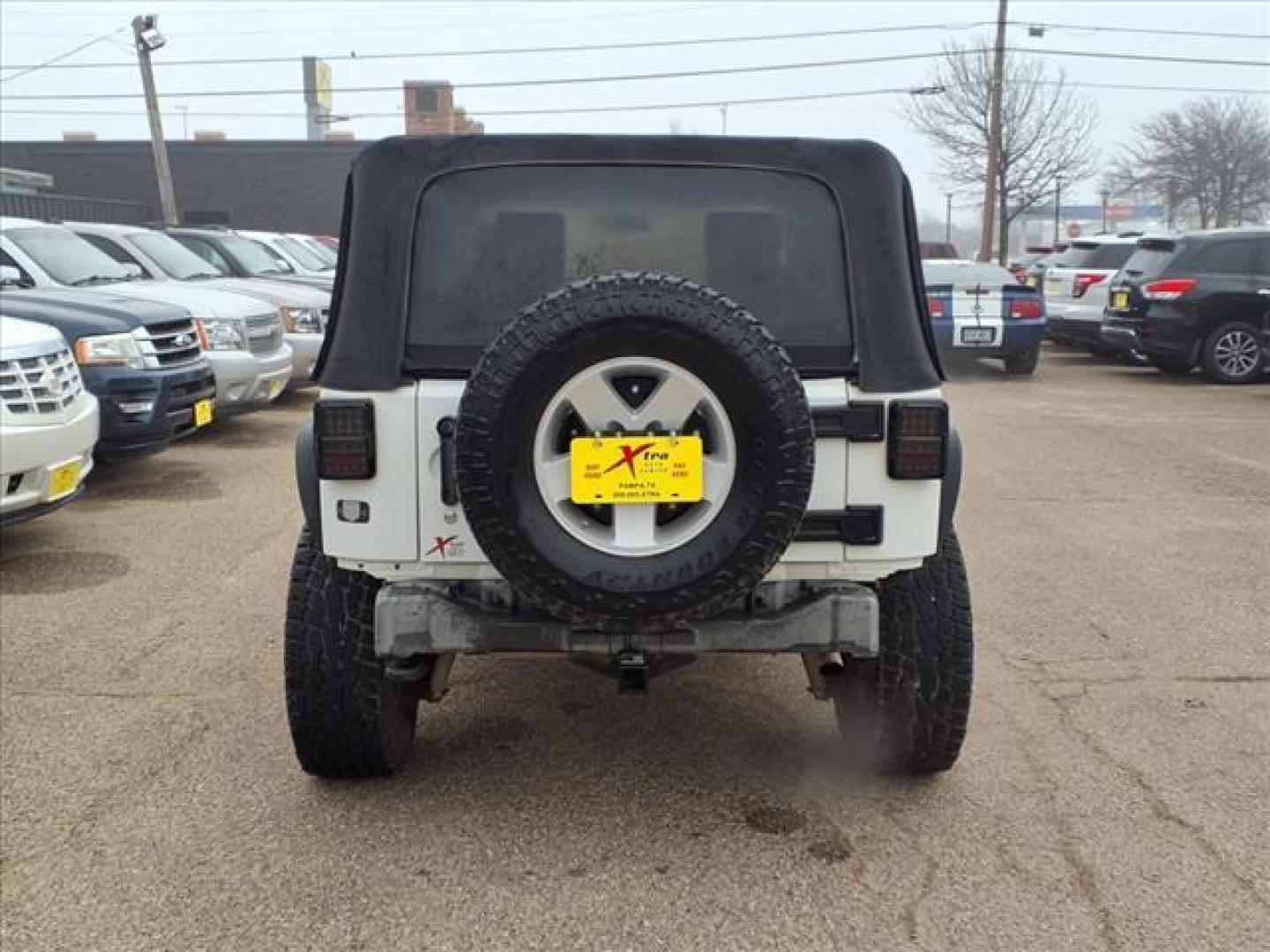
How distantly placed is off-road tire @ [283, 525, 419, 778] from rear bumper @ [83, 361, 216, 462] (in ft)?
15.8

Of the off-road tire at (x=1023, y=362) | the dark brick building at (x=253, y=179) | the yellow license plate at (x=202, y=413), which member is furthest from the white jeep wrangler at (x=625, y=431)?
the dark brick building at (x=253, y=179)

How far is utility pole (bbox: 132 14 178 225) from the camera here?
25.1 meters

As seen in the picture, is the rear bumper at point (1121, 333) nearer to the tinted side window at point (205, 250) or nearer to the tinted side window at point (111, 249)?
the tinted side window at point (205, 250)

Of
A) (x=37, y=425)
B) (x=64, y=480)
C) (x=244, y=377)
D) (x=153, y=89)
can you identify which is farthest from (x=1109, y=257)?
(x=153, y=89)

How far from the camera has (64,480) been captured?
6027mm

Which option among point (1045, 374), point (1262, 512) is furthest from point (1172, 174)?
point (1262, 512)

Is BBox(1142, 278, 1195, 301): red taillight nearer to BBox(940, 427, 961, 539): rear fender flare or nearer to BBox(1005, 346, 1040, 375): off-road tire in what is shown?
BBox(1005, 346, 1040, 375): off-road tire

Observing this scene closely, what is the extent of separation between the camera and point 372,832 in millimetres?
3301

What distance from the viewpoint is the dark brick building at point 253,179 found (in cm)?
3881

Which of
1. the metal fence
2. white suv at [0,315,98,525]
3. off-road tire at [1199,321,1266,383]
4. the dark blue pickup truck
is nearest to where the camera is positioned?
white suv at [0,315,98,525]

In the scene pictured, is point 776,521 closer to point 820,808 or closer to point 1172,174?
point 820,808

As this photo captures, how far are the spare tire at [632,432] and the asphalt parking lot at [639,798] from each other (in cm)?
78

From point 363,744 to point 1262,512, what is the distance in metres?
5.99

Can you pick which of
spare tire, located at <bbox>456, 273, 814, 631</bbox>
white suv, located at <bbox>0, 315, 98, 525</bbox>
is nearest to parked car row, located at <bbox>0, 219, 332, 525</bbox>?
white suv, located at <bbox>0, 315, 98, 525</bbox>
